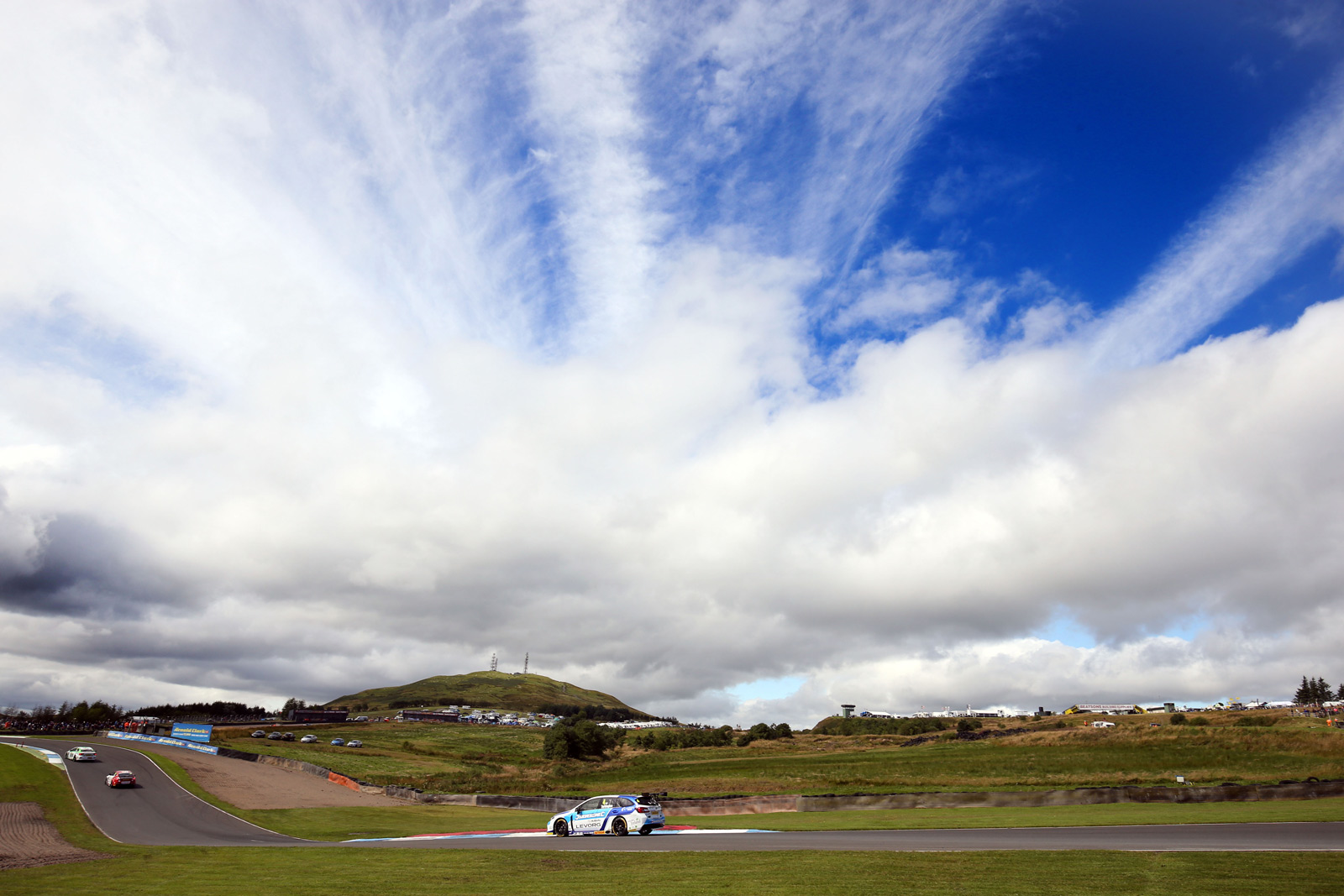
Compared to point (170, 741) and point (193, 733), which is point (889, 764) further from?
point (193, 733)

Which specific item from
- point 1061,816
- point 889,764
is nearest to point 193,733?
point 889,764

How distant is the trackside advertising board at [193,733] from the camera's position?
378 feet

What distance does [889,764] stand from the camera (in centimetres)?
8894

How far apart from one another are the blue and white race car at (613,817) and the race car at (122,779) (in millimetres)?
45422

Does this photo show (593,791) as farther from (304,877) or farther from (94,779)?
(304,877)

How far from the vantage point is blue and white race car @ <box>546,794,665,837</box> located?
34.2 m

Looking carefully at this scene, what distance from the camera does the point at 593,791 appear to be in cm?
6925

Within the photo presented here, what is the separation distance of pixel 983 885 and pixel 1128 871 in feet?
12.4

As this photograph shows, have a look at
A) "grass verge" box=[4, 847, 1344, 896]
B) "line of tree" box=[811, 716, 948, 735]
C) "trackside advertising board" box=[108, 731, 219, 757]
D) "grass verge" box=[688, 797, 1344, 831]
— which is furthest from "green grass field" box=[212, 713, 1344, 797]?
"grass verge" box=[4, 847, 1344, 896]

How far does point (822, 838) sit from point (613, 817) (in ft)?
35.5

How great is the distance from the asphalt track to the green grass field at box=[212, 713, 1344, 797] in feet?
82.9

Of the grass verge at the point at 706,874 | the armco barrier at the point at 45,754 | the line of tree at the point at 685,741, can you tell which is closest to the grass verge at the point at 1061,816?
the grass verge at the point at 706,874

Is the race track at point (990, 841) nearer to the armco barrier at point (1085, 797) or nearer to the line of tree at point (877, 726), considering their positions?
the armco barrier at point (1085, 797)

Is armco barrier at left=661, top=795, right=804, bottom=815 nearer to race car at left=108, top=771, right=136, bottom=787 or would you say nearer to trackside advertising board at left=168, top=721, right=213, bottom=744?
race car at left=108, top=771, right=136, bottom=787
